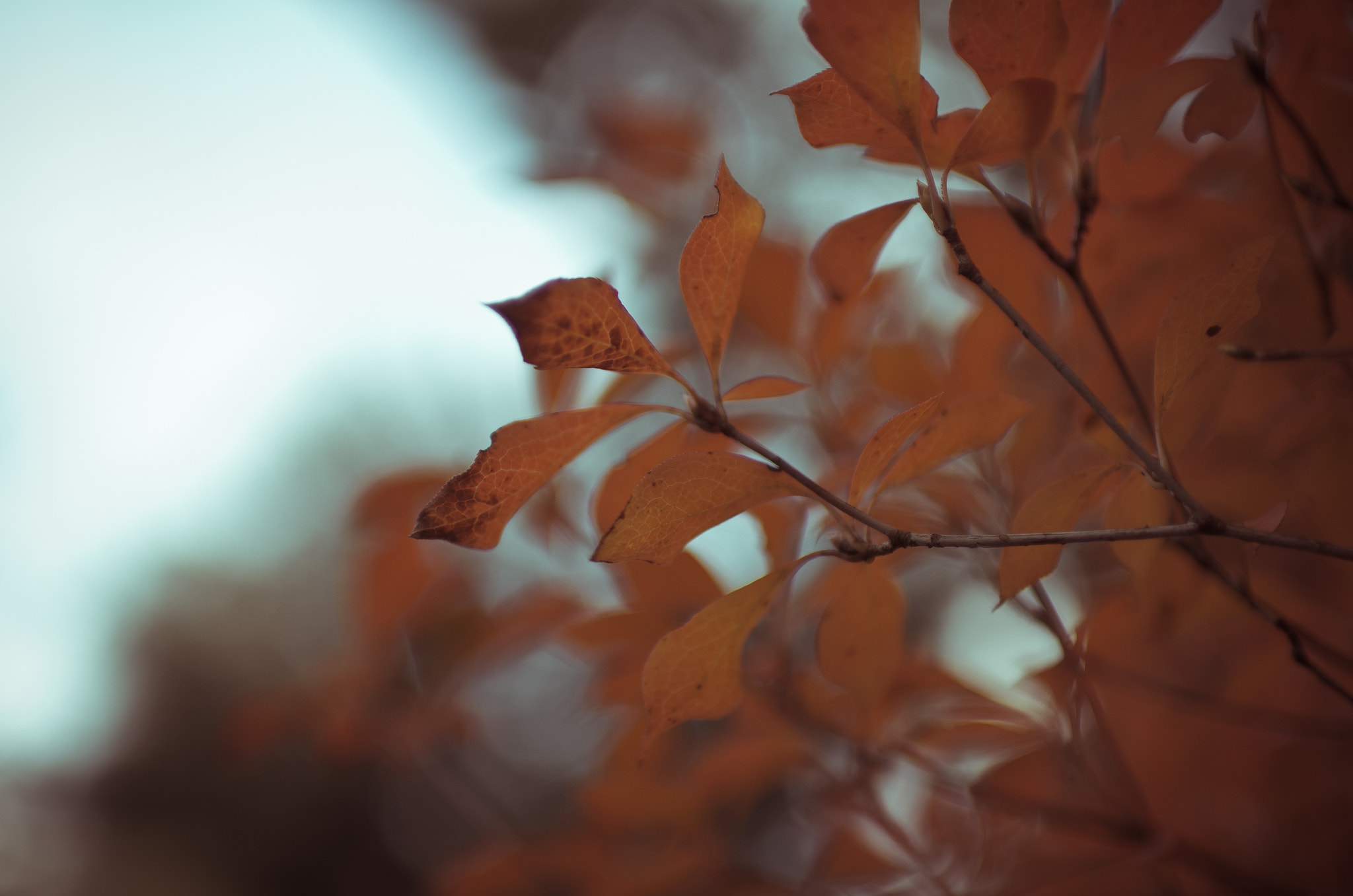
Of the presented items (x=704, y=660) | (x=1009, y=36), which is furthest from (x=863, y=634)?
(x=1009, y=36)

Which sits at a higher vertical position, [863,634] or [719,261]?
[719,261]

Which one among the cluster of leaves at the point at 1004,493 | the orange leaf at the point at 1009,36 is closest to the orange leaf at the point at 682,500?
the cluster of leaves at the point at 1004,493

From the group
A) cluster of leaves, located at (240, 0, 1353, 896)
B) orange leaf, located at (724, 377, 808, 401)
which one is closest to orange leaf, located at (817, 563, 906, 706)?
cluster of leaves, located at (240, 0, 1353, 896)

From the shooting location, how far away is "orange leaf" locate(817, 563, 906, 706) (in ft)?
1.57

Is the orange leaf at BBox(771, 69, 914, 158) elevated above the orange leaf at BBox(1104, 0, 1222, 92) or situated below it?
below

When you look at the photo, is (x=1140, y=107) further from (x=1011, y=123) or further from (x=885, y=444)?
(x=885, y=444)

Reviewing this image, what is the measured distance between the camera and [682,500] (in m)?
0.38

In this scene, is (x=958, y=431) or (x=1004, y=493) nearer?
(x=958, y=431)

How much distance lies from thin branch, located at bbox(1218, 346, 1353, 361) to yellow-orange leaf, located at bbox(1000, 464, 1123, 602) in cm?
10

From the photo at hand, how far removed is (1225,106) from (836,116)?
0.87 feet

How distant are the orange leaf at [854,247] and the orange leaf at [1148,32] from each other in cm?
17

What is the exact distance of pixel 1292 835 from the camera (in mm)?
780

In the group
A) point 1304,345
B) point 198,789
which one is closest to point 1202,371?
point 1304,345

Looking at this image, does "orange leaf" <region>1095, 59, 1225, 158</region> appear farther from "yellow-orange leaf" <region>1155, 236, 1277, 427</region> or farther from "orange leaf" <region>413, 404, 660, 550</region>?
"orange leaf" <region>413, 404, 660, 550</region>
